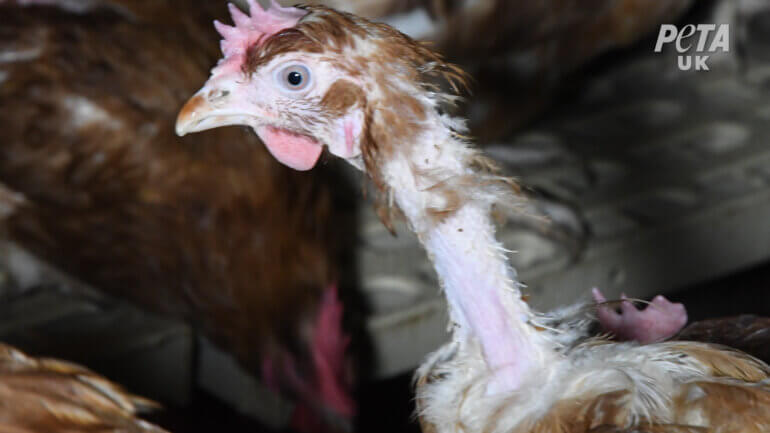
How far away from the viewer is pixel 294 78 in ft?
2.54

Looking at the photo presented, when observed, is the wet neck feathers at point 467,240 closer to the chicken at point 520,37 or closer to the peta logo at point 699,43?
the chicken at point 520,37

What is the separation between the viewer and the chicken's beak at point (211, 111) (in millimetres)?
791

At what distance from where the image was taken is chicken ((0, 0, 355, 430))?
1.57m

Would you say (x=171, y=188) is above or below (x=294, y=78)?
above

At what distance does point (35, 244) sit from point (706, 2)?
1.89 m

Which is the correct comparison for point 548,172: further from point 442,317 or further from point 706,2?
point 706,2

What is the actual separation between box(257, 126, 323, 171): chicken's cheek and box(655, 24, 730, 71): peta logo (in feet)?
5.49

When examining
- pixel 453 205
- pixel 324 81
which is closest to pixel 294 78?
pixel 324 81

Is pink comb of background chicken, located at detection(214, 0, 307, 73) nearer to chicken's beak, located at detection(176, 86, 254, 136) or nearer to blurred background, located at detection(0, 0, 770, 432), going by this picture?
chicken's beak, located at detection(176, 86, 254, 136)

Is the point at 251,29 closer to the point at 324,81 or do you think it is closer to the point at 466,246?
the point at 324,81

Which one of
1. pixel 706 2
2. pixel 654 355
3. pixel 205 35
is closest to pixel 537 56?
pixel 706 2

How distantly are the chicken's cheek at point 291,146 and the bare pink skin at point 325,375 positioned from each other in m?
0.78

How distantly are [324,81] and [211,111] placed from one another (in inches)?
4.0

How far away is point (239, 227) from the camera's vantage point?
61.8 inches
